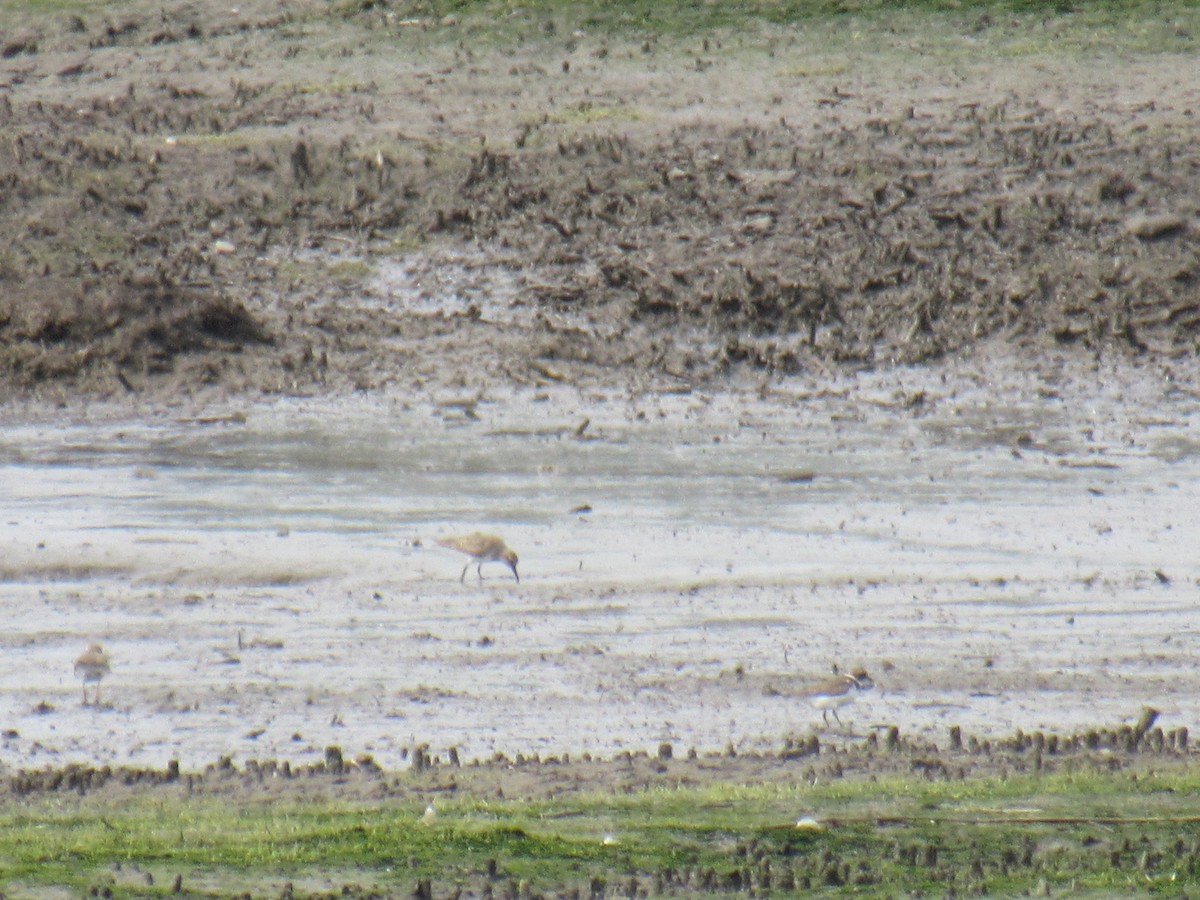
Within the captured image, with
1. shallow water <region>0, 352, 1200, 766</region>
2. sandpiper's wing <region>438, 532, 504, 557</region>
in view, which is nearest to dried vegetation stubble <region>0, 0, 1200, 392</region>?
shallow water <region>0, 352, 1200, 766</region>

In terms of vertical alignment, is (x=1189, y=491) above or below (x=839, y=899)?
below

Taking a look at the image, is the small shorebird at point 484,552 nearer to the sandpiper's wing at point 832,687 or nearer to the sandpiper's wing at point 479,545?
the sandpiper's wing at point 479,545

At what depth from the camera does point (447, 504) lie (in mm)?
12266

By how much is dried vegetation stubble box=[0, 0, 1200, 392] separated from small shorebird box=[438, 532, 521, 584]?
164 inches

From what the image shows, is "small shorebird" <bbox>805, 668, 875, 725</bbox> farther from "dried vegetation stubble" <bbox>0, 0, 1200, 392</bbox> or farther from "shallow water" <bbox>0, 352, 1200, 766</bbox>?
"dried vegetation stubble" <bbox>0, 0, 1200, 392</bbox>

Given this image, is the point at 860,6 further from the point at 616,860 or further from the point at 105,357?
the point at 616,860

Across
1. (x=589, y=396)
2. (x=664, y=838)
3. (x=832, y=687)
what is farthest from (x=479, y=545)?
(x=664, y=838)

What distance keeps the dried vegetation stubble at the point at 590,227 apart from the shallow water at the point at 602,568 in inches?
35.9

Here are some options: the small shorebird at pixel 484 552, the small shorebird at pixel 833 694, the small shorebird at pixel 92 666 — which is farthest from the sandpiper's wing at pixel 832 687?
the small shorebird at pixel 92 666

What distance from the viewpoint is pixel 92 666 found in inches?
348

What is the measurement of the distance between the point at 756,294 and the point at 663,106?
3729 millimetres

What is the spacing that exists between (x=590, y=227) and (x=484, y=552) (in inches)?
273

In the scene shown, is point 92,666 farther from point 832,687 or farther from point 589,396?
point 589,396

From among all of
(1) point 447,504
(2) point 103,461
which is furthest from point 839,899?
(2) point 103,461
